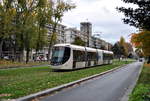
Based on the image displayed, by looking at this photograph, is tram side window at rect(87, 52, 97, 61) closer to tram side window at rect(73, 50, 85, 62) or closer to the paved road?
tram side window at rect(73, 50, 85, 62)

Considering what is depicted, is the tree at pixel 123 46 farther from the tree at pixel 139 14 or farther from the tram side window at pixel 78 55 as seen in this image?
the tree at pixel 139 14

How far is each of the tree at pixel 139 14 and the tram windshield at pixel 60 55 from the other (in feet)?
50.7

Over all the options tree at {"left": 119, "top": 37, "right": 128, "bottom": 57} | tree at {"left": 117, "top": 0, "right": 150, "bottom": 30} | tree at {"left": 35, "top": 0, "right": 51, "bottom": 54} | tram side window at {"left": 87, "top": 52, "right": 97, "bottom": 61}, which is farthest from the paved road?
tree at {"left": 119, "top": 37, "right": 128, "bottom": 57}

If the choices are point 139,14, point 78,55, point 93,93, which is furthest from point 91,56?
point 93,93

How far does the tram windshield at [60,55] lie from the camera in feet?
106

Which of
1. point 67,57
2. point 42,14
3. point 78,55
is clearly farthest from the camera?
point 42,14

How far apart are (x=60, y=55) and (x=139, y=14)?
16391 mm

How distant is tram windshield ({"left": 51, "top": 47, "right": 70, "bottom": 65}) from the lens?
32.2 m

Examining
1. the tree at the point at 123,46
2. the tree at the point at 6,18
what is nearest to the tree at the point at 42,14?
the tree at the point at 6,18

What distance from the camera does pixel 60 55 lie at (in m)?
32.3

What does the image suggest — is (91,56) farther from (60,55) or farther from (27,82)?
(27,82)

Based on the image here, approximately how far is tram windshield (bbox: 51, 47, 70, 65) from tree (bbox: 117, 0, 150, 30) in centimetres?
1544

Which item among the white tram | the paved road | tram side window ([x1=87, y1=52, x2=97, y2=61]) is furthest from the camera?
tram side window ([x1=87, y1=52, x2=97, y2=61])

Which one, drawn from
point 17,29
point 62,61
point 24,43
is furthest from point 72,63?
point 24,43
